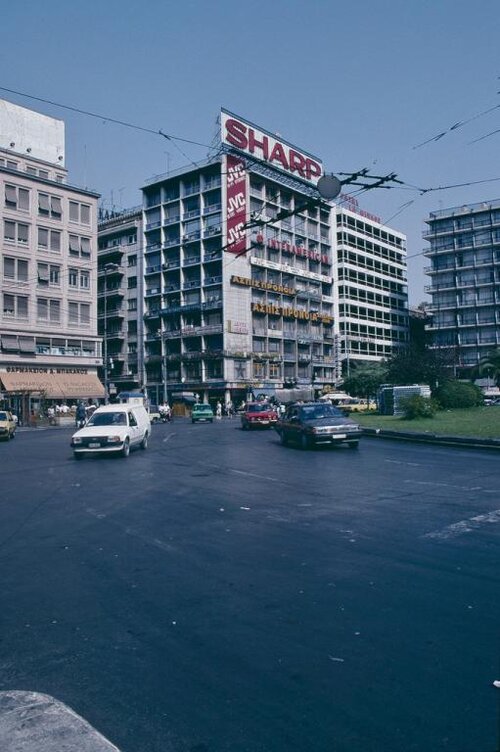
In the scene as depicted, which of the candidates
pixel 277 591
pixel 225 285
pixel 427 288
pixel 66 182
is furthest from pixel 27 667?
pixel 427 288

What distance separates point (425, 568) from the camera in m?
5.75

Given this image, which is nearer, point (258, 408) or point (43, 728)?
Answer: point (43, 728)

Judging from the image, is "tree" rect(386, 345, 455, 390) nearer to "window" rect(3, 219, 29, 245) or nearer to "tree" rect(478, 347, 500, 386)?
"tree" rect(478, 347, 500, 386)

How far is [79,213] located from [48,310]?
10.2 metres

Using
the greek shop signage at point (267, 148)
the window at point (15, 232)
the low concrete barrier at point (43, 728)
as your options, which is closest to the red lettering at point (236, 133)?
the greek shop signage at point (267, 148)

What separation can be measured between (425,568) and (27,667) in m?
3.66

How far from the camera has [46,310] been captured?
52.2 meters

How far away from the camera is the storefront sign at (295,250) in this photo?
74350mm

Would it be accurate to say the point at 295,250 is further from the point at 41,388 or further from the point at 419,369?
the point at 41,388

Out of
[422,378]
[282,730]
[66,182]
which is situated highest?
[66,182]

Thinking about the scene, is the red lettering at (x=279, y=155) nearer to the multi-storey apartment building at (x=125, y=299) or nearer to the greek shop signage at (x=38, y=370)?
the multi-storey apartment building at (x=125, y=299)

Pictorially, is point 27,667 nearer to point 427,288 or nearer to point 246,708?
point 246,708

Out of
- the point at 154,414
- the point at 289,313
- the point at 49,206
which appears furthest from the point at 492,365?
the point at 49,206

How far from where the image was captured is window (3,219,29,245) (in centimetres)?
5006
